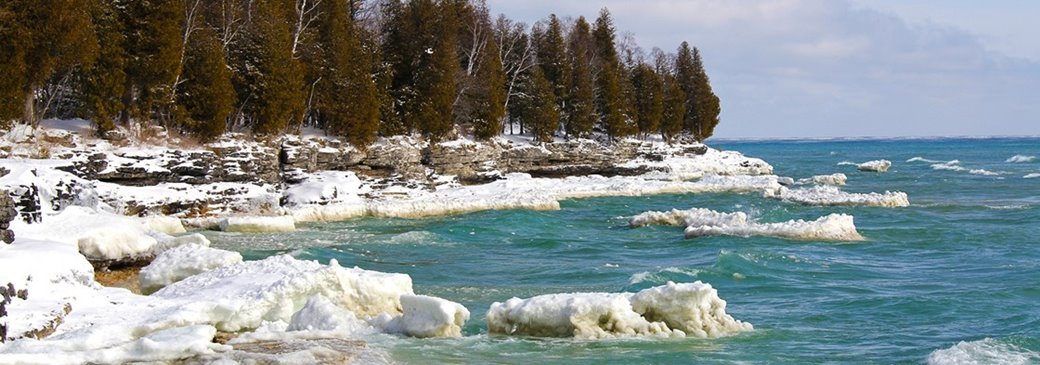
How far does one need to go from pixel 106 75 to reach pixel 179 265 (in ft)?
60.5

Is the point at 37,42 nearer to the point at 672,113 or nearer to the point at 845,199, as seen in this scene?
the point at 845,199

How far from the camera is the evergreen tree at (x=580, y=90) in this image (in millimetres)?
55656

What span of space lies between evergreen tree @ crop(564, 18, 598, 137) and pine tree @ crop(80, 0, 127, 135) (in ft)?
93.1

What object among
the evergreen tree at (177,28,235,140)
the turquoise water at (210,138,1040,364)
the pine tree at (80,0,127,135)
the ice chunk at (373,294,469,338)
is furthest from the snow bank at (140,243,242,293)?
the evergreen tree at (177,28,235,140)

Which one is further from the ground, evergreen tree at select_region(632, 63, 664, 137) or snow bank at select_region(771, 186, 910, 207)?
evergreen tree at select_region(632, 63, 664, 137)

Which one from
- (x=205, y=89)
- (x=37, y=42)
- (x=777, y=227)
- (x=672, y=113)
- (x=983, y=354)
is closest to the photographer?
(x=983, y=354)

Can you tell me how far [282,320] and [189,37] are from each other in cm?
2495

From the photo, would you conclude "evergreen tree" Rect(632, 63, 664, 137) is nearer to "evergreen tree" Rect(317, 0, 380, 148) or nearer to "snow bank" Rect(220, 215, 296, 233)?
"evergreen tree" Rect(317, 0, 380, 148)

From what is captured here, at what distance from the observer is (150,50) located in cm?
3166

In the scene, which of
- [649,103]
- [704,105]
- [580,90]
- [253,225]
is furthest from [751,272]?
[704,105]

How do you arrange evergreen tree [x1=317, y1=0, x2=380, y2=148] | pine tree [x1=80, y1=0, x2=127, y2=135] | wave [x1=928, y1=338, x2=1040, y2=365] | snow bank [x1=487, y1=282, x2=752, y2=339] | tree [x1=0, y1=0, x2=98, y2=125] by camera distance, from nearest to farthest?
1. wave [x1=928, y1=338, x2=1040, y2=365]
2. snow bank [x1=487, y1=282, x2=752, y2=339]
3. tree [x1=0, y1=0, x2=98, y2=125]
4. pine tree [x1=80, y1=0, x2=127, y2=135]
5. evergreen tree [x1=317, y1=0, x2=380, y2=148]

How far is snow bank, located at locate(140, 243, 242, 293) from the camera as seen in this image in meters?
14.1

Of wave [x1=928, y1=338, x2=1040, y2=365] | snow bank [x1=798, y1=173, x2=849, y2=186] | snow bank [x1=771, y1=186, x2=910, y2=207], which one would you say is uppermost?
wave [x1=928, y1=338, x2=1040, y2=365]

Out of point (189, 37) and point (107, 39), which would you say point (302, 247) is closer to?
point (107, 39)
